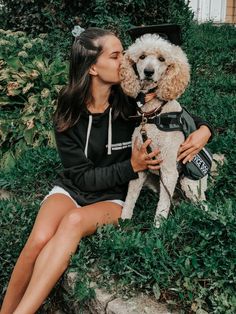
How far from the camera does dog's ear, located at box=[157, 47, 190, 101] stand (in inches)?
116

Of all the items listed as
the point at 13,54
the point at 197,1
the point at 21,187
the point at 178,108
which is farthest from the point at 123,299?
the point at 197,1

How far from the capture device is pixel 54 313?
10.7 feet

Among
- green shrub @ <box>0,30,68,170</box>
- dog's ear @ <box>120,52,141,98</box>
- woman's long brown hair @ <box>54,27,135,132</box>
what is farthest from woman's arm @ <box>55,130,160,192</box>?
green shrub @ <box>0,30,68,170</box>

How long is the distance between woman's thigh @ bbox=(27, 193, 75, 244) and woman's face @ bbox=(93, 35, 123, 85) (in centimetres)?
83

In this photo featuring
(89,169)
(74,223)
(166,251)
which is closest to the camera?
(166,251)

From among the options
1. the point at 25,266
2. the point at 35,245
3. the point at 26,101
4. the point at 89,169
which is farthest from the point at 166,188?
the point at 26,101

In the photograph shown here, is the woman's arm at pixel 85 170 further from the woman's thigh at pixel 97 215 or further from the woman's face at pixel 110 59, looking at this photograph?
the woman's face at pixel 110 59

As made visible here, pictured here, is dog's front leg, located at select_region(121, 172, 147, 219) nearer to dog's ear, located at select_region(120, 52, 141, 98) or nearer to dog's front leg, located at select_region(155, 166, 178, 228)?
dog's front leg, located at select_region(155, 166, 178, 228)

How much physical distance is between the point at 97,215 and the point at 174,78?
0.96 m

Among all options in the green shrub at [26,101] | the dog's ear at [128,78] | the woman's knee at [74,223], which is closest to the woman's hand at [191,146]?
the dog's ear at [128,78]

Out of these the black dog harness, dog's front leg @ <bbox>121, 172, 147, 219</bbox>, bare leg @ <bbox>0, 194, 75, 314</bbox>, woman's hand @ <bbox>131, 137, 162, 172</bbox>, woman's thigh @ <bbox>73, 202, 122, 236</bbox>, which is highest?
the black dog harness

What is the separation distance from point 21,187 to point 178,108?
1.89m

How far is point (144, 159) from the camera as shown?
311 cm

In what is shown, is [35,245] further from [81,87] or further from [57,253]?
[81,87]
